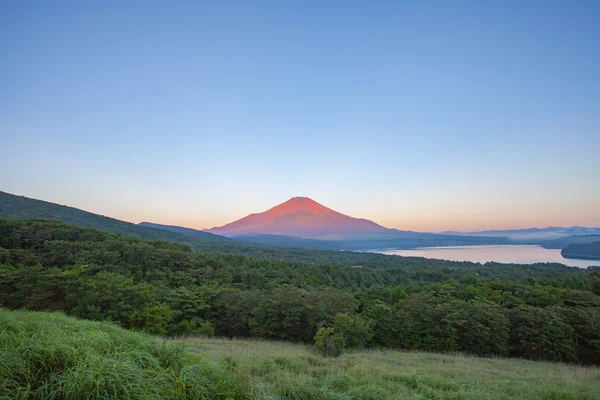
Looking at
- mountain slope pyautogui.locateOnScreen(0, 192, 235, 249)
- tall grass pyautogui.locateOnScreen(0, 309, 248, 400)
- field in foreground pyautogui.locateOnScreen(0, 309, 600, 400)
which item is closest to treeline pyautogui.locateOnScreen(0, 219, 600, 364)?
field in foreground pyautogui.locateOnScreen(0, 309, 600, 400)

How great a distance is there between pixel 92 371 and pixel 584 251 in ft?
470

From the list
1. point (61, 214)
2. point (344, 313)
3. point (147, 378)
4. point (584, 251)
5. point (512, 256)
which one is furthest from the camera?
Answer: point (584, 251)

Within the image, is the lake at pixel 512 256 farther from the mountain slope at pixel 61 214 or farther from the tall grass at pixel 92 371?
the tall grass at pixel 92 371

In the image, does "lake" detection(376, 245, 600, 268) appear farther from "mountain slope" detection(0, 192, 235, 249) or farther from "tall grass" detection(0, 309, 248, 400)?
"tall grass" detection(0, 309, 248, 400)

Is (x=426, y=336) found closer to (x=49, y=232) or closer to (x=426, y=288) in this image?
(x=426, y=288)

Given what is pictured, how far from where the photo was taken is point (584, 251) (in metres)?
101

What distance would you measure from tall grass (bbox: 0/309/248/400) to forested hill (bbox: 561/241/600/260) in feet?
427

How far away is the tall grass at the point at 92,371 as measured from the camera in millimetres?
3521

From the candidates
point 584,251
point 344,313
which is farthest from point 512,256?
point 344,313

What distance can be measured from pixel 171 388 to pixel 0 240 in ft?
145

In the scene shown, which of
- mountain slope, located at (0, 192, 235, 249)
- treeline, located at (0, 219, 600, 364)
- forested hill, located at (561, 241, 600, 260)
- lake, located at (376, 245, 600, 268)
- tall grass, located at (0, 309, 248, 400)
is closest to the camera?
tall grass, located at (0, 309, 248, 400)

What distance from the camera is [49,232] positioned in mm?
36125

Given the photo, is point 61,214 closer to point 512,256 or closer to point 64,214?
point 64,214

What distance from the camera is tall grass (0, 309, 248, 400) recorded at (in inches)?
139
